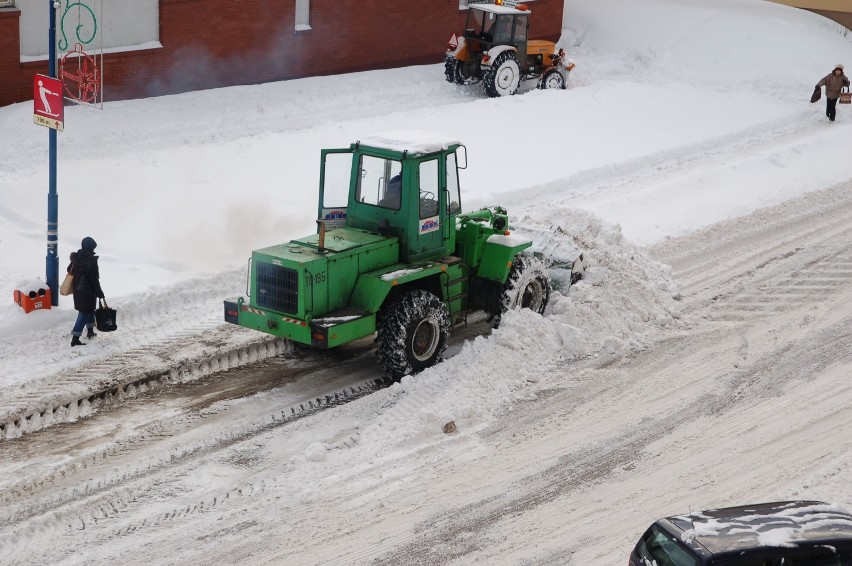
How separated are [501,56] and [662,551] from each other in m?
19.2

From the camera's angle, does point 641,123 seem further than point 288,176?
Yes

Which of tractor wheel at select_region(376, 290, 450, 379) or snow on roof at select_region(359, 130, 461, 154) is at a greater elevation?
snow on roof at select_region(359, 130, 461, 154)

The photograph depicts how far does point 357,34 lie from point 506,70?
3.56m

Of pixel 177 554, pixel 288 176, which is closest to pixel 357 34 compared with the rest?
pixel 288 176

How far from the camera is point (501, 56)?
25906 millimetres

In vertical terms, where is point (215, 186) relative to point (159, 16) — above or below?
below

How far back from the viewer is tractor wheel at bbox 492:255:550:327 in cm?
1336

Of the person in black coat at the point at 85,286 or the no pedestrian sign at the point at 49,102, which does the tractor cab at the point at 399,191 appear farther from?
the no pedestrian sign at the point at 49,102

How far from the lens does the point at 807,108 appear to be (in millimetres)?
25547

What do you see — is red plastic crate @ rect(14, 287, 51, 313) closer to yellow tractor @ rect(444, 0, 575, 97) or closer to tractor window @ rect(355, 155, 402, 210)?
tractor window @ rect(355, 155, 402, 210)

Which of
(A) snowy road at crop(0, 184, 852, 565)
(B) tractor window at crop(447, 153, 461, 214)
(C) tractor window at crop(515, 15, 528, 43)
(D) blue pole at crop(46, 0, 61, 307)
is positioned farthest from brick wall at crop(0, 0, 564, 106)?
(A) snowy road at crop(0, 184, 852, 565)

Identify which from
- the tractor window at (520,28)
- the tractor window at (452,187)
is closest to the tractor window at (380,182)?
the tractor window at (452,187)

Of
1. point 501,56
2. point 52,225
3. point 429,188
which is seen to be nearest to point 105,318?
point 52,225

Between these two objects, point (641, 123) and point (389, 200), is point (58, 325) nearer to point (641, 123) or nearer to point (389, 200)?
point (389, 200)
